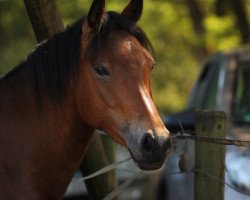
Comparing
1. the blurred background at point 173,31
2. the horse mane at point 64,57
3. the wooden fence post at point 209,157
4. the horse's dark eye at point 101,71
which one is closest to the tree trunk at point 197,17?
the blurred background at point 173,31

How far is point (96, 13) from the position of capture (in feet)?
12.9

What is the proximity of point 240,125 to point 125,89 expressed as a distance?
144 inches

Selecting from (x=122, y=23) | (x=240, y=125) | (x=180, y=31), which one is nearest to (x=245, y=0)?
(x=240, y=125)

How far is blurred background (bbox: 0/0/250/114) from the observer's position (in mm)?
12160

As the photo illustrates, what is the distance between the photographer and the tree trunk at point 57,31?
15.8 feet

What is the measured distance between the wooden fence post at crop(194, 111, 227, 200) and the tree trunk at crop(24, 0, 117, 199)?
0.67 m

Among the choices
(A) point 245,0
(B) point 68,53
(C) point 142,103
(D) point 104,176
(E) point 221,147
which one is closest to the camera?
(C) point 142,103

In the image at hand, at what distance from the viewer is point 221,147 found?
4.69m

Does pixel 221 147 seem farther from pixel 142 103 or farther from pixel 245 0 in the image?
pixel 245 0

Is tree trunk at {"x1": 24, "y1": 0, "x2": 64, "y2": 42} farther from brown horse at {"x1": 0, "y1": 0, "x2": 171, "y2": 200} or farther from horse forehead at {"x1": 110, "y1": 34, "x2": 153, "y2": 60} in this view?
horse forehead at {"x1": 110, "y1": 34, "x2": 153, "y2": 60}

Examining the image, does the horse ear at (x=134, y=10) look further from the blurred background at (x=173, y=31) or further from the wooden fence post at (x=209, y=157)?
the blurred background at (x=173, y=31)

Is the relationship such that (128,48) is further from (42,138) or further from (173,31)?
(173,31)

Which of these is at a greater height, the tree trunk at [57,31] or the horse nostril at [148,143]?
the tree trunk at [57,31]

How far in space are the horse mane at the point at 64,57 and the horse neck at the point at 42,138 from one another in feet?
0.19
